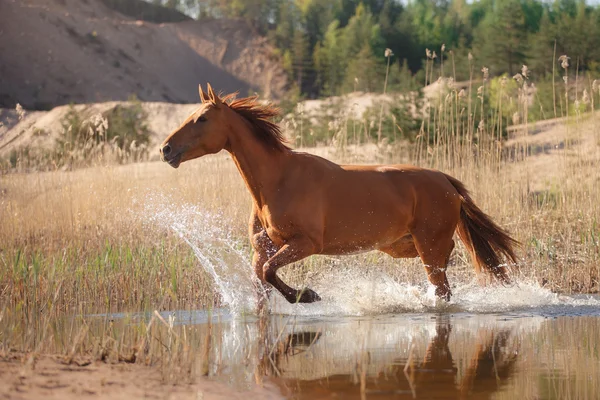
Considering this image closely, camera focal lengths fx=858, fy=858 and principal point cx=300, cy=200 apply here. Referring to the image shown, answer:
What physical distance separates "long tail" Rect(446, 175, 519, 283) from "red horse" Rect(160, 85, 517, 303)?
2 centimetres

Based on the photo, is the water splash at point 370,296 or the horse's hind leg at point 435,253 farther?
the horse's hind leg at point 435,253

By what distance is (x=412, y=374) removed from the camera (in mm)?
4676

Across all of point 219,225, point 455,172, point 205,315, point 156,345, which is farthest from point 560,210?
point 156,345

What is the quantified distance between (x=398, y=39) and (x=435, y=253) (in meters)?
61.6

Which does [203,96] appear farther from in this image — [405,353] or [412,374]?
[412,374]

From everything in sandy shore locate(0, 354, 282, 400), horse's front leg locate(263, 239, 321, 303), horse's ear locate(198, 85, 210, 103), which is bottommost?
sandy shore locate(0, 354, 282, 400)

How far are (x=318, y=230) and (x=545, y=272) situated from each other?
3.14 metres

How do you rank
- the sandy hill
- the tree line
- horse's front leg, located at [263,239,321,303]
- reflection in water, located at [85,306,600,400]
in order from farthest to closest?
the sandy hill
the tree line
horse's front leg, located at [263,239,321,303]
reflection in water, located at [85,306,600,400]

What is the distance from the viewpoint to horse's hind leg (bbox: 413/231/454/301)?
7.46 m

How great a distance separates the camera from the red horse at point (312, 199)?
22.1 ft

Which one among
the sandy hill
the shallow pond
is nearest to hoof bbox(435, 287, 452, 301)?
the shallow pond

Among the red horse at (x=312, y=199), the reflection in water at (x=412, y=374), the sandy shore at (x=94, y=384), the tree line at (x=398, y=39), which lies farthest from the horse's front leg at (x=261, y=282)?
the tree line at (x=398, y=39)

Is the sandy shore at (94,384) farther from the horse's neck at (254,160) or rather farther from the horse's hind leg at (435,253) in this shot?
the horse's hind leg at (435,253)

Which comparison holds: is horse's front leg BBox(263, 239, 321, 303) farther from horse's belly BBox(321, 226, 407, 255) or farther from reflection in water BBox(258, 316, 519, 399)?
reflection in water BBox(258, 316, 519, 399)
